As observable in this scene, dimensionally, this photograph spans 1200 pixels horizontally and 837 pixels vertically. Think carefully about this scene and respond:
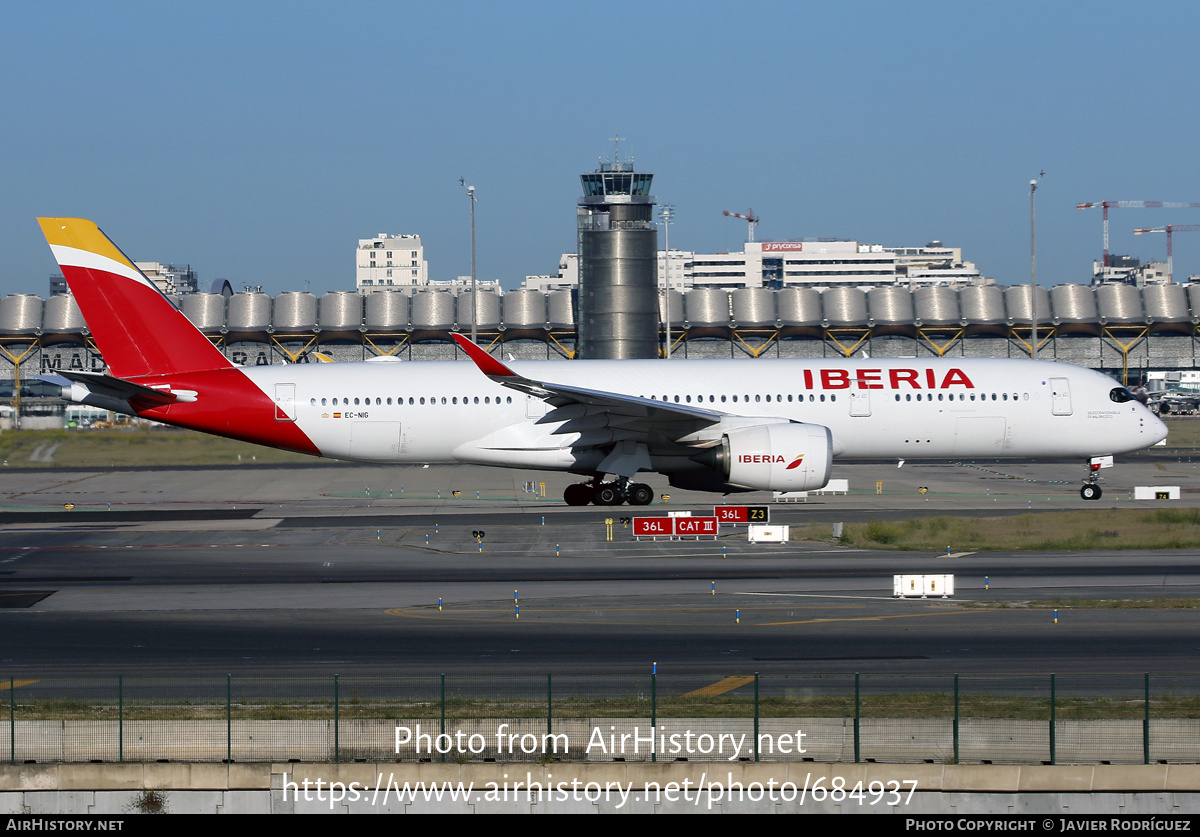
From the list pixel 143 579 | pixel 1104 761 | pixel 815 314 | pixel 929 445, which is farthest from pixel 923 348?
pixel 1104 761

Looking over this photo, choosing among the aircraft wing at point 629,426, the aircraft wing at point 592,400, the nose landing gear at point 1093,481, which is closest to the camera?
the aircraft wing at point 592,400

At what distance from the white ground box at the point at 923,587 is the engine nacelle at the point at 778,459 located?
38.2 ft

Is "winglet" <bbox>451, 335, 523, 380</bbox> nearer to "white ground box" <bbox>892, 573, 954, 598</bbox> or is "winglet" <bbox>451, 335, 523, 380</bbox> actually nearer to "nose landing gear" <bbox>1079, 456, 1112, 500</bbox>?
"white ground box" <bbox>892, 573, 954, 598</bbox>

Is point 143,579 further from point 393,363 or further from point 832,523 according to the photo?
point 832,523

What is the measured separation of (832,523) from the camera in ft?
122

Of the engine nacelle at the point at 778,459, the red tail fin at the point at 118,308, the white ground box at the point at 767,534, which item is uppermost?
the red tail fin at the point at 118,308

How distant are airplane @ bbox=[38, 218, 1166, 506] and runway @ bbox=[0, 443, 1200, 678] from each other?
211 cm

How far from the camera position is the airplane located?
129ft

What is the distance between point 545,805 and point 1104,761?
674cm

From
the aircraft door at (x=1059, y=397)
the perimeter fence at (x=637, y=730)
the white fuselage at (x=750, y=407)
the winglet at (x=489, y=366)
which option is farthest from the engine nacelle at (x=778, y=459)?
the perimeter fence at (x=637, y=730)

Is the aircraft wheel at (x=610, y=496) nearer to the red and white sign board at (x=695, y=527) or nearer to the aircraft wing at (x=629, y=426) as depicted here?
the aircraft wing at (x=629, y=426)

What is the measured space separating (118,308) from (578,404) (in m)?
14.8

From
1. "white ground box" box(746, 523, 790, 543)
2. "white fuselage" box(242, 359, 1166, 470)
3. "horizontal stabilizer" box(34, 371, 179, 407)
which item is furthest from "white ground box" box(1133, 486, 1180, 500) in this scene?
"horizontal stabilizer" box(34, 371, 179, 407)

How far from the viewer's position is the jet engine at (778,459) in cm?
3694
